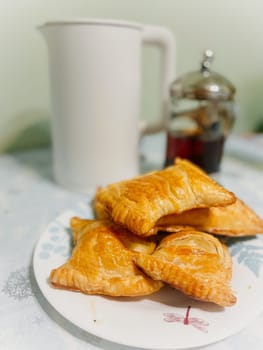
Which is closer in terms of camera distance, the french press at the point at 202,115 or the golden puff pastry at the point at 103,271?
the golden puff pastry at the point at 103,271

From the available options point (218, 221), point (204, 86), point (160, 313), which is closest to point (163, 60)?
point (204, 86)

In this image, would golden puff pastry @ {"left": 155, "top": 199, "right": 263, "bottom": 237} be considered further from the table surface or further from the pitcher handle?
the pitcher handle

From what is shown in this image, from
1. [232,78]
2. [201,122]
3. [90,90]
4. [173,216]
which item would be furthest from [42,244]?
[232,78]

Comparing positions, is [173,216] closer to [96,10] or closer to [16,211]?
[16,211]

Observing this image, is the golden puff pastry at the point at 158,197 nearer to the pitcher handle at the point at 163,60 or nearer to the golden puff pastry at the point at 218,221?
the golden puff pastry at the point at 218,221

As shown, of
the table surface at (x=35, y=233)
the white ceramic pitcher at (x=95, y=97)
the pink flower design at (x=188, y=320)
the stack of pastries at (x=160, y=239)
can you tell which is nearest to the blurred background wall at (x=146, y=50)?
the table surface at (x=35, y=233)

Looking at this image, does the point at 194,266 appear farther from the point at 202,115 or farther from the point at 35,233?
the point at 202,115
